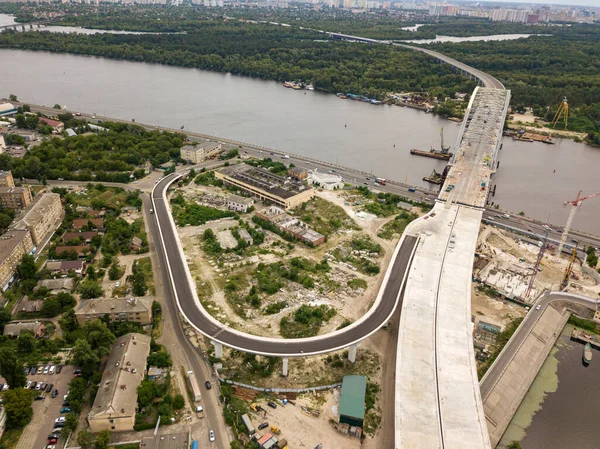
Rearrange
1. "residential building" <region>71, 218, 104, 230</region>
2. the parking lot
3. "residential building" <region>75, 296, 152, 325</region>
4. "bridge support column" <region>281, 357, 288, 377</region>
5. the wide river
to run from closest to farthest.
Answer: the parking lot
"bridge support column" <region>281, 357, 288, 377</region>
"residential building" <region>75, 296, 152, 325</region>
"residential building" <region>71, 218, 104, 230</region>
the wide river

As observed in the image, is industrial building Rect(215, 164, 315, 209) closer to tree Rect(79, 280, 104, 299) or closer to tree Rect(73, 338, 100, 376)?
tree Rect(79, 280, 104, 299)

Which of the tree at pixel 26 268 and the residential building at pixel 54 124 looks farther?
the residential building at pixel 54 124

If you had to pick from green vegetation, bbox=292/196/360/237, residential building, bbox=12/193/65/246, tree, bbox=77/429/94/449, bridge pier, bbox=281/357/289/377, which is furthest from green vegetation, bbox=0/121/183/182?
tree, bbox=77/429/94/449

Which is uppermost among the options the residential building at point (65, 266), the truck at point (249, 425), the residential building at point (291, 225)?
the residential building at point (291, 225)

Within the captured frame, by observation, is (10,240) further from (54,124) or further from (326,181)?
(54,124)

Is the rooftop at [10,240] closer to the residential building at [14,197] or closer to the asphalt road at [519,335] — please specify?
the residential building at [14,197]

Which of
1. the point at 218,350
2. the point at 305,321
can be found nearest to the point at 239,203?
the point at 305,321

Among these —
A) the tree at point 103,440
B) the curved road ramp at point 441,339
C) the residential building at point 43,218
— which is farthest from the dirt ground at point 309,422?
the residential building at point 43,218
